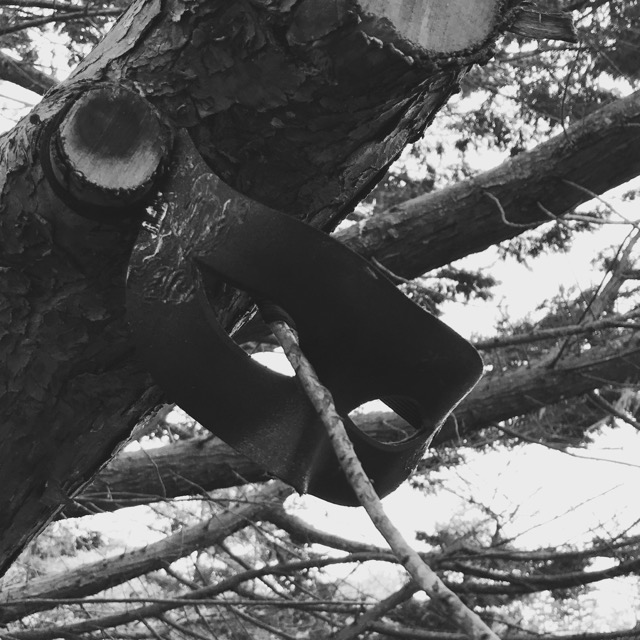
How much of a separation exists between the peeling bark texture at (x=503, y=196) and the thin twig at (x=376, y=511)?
1.78 meters

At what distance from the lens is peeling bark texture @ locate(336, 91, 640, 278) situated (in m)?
2.52

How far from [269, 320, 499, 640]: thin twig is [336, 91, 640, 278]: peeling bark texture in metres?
1.78

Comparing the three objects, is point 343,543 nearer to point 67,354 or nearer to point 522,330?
point 522,330

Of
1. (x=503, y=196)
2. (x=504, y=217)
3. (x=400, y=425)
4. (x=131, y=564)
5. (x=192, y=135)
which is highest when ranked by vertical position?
(x=503, y=196)

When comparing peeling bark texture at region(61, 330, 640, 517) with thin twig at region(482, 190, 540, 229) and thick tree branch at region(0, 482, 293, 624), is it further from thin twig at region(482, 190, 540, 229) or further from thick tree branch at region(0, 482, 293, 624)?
thin twig at region(482, 190, 540, 229)

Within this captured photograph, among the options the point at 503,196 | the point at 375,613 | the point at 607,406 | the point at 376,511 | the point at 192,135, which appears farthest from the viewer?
the point at 607,406

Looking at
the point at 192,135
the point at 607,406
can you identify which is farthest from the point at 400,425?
the point at 192,135

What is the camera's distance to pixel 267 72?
2.90 feet

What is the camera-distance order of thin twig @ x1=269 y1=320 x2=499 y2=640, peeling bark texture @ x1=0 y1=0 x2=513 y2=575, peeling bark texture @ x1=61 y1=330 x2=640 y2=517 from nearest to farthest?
thin twig @ x1=269 y1=320 x2=499 y2=640, peeling bark texture @ x1=0 y1=0 x2=513 y2=575, peeling bark texture @ x1=61 y1=330 x2=640 y2=517

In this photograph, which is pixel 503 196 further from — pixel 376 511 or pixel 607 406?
pixel 376 511

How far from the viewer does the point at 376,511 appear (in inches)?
22.6

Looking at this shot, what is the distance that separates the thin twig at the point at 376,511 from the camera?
49 centimetres

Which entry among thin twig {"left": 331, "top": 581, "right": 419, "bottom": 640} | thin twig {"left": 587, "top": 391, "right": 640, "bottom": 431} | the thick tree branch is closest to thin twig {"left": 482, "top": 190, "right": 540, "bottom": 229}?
thin twig {"left": 587, "top": 391, "right": 640, "bottom": 431}

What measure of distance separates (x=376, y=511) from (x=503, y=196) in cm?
211
